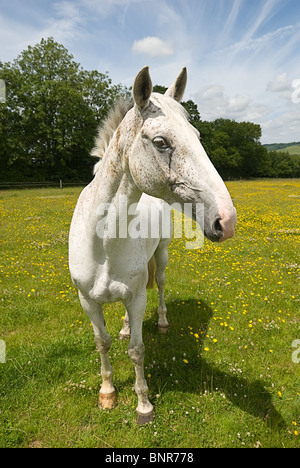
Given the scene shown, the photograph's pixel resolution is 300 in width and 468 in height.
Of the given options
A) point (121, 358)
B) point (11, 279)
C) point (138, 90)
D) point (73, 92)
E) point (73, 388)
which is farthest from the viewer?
point (73, 92)

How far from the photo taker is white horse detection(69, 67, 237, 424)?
1680 millimetres

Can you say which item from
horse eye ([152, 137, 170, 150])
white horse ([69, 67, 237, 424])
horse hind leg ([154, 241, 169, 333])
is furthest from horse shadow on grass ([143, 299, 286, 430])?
horse eye ([152, 137, 170, 150])

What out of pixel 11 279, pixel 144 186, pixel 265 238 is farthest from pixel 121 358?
→ pixel 265 238

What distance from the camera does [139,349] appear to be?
112 inches

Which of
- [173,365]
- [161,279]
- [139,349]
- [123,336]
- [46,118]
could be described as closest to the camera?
[139,349]

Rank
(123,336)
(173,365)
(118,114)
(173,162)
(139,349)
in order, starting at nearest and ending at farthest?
(173,162), (118,114), (139,349), (173,365), (123,336)

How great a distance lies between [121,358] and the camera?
377 cm

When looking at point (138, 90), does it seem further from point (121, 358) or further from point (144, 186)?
point (121, 358)

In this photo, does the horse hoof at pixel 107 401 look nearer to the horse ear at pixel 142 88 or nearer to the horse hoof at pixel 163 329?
the horse hoof at pixel 163 329

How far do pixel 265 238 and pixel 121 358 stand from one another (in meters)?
8.24

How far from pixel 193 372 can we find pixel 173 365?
0.30m

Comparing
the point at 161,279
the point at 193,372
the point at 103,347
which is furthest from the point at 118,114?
the point at 193,372

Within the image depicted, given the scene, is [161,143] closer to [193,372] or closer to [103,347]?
[103,347]

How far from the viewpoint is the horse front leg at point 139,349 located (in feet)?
8.75
